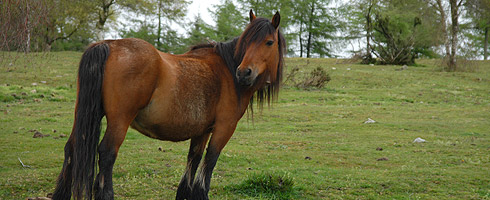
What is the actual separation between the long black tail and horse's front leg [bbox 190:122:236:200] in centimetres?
126

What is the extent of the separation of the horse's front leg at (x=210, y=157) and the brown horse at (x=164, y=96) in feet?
0.04

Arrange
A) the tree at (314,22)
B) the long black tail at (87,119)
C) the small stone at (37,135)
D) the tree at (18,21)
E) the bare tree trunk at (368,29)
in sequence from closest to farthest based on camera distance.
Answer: the long black tail at (87,119) < the tree at (18,21) < the small stone at (37,135) < the bare tree trunk at (368,29) < the tree at (314,22)

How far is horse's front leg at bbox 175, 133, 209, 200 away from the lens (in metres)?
4.77

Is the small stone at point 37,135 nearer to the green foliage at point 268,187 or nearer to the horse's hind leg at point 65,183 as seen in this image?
the green foliage at point 268,187

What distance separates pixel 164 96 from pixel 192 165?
1327 mm

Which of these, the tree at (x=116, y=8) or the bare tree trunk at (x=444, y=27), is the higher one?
the tree at (x=116, y=8)

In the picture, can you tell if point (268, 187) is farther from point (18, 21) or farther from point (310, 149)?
point (18, 21)

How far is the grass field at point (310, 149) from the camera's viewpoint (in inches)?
223

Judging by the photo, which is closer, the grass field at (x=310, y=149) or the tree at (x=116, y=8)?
the grass field at (x=310, y=149)

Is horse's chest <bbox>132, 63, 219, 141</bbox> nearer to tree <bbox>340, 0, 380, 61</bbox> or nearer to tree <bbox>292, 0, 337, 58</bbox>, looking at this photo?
tree <bbox>340, 0, 380, 61</bbox>

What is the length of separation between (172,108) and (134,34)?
1266 inches

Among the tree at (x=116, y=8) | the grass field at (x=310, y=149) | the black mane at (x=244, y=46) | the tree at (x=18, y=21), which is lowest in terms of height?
the grass field at (x=310, y=149)

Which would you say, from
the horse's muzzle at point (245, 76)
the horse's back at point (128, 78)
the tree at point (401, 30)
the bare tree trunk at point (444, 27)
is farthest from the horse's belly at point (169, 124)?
the tree at point (401, 30)

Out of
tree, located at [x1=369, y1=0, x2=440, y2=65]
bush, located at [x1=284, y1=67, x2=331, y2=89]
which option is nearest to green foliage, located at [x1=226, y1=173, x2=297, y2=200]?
bush, located at [x1=284, y1=67, x2=331, y2=89]
